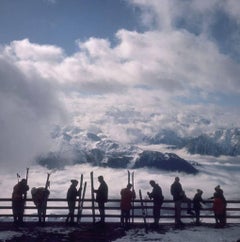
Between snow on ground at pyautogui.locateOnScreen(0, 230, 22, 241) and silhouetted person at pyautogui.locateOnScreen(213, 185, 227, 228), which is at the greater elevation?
silhouetted person at pyautogui.locateOnScreen(213, 185, 227, 228)

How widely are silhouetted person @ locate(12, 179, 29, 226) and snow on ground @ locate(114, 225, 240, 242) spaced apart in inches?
259

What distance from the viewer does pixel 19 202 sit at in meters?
21.0

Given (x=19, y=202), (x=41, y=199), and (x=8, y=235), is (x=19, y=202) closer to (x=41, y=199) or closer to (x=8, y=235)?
(x=41, y=199)

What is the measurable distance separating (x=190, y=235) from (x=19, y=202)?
396 inches

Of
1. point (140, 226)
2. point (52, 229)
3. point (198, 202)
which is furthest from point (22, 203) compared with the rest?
point (198, 202)

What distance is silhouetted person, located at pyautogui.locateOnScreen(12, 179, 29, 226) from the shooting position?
2084 centimetres

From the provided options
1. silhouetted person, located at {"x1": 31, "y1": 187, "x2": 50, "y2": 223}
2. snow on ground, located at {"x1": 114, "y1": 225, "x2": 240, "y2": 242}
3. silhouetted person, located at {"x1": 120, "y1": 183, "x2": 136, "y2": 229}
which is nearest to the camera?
snow on ground, located at {"x1": 114, "y1": 225, "x2": 240, "y2": 242}

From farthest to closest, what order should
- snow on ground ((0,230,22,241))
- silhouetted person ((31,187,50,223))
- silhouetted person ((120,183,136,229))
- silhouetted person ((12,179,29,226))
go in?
1. silhouetted person ((31,187,50,223))
2. silhouetted person ((120,183,136,229))
3. silhouetted person ((12,179,29,226))
4. snow on ground ((0,230,22,241))

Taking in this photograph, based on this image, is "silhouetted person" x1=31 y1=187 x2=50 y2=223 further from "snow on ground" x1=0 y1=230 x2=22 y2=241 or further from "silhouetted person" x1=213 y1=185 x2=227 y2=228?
"silhouetted person" x1=213 y1=185 x2=227 y2=228

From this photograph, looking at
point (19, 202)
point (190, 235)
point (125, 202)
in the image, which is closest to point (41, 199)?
point (19, 202)

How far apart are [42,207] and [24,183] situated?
1.81m

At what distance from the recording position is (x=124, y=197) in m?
21.2

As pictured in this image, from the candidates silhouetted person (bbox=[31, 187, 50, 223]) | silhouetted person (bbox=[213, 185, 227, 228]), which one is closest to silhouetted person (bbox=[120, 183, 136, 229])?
silhouetted person (bbox=[31, 187, 50, 223])

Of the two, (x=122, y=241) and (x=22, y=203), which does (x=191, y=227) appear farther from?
(x=22, y=203)
